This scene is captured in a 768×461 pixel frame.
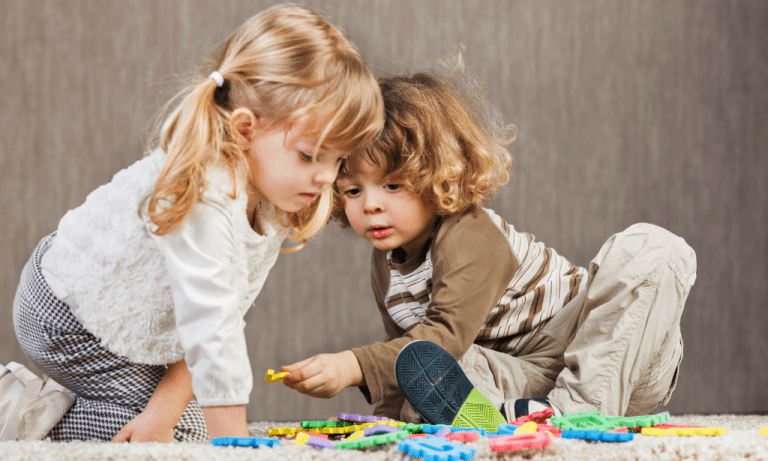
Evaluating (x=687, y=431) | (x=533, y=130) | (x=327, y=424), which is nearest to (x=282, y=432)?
(x=327, y=424)

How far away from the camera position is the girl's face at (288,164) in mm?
541

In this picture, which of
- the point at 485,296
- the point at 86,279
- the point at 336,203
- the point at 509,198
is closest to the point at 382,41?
the point at 509,198

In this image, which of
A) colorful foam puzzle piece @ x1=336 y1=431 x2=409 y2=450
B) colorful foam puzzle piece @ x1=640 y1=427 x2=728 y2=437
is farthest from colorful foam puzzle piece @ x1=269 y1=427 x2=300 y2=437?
colorful foam puzzle piece @ x1=640 y1=427 x2=728 y2=437

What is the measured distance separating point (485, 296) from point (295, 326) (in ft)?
1.63

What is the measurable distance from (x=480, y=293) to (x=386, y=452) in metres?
0.28

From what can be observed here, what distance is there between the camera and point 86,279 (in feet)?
1.92

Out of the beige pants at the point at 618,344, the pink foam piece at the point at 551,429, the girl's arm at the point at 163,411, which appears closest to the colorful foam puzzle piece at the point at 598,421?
the pink foam piece at the point at 551,429

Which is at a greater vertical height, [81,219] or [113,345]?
[81,219]

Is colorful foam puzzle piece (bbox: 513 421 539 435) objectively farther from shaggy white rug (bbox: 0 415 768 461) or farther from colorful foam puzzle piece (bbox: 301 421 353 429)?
colorful foam puzzle piece (bbox: 301 421 353 429)

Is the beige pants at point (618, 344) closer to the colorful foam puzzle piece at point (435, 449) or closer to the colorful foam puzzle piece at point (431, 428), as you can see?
the colorful foam puzzle piece at point (431, 428)

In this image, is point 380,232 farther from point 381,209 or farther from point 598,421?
point 598,421

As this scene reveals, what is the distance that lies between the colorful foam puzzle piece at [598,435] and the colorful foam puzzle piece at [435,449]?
4.0 inches

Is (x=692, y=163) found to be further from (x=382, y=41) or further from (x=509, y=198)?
(x=382, y=41)

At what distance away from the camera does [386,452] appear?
42 centimetres
